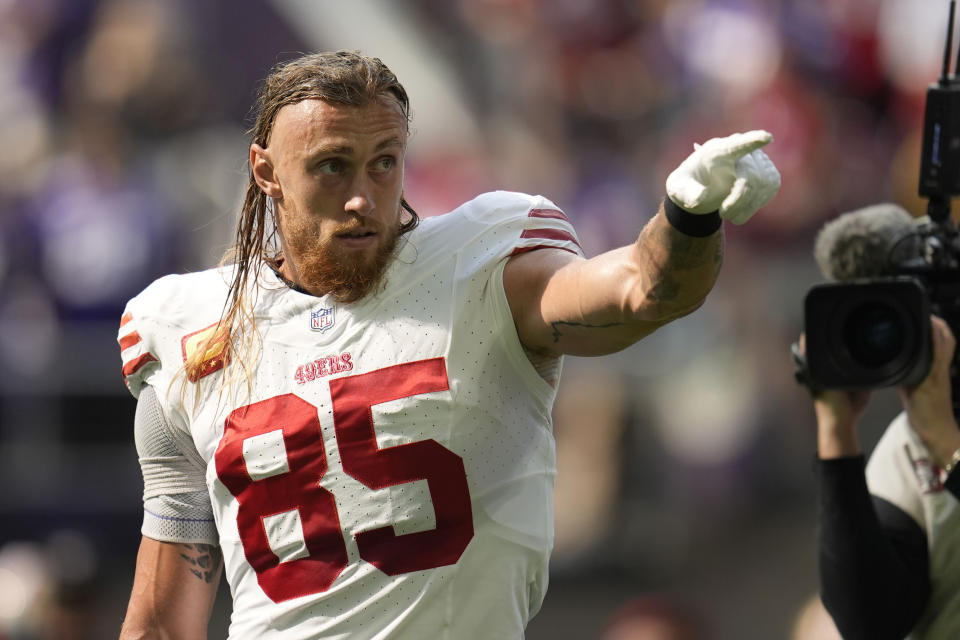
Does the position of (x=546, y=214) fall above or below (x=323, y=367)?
above

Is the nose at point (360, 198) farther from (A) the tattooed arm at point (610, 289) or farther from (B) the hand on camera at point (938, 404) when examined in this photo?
(B) the hand on camera at point (938, 404)

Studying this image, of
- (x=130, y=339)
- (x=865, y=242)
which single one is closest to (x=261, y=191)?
(x=130, y=339)

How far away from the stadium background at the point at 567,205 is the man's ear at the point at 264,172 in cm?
273

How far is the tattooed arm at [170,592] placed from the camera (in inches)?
114

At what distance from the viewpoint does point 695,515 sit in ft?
19.5

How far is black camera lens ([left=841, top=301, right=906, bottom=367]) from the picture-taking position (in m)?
2.82

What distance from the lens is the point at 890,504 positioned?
3.18m

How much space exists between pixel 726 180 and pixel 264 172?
113 cm

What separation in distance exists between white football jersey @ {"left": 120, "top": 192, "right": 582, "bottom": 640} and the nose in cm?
14

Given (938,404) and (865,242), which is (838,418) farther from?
(865,242)

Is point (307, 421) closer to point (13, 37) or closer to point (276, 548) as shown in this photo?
point (276, 548)

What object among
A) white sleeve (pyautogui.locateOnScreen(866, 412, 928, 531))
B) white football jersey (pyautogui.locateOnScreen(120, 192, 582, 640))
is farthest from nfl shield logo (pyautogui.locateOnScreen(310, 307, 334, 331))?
white sleeve (pyautogui.locateOnScreen(866, 412, 928, 531))

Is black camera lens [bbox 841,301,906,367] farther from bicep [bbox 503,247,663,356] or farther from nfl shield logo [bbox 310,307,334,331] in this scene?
nfl shield logo [bbox 310,307,334,331]

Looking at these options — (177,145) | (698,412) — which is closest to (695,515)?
(698,412)
